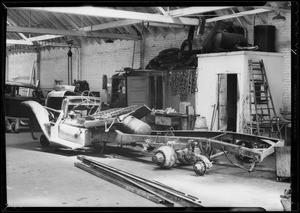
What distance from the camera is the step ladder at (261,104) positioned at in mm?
10531

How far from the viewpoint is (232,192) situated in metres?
6.50

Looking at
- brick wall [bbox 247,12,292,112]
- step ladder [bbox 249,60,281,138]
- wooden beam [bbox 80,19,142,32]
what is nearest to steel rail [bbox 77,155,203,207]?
step ladder [bbox 249,60,281,138]

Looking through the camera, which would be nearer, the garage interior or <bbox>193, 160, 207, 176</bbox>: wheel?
the garage interior

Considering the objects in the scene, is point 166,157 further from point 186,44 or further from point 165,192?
point 186,44

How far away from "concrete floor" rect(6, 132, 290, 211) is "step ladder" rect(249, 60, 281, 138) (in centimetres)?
109

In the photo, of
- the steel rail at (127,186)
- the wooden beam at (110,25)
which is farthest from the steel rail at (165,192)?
the wooden beam at (110,25)

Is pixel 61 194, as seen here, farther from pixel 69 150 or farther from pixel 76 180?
pixel 69 150

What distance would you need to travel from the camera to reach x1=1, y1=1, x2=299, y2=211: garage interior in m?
A: 6.25

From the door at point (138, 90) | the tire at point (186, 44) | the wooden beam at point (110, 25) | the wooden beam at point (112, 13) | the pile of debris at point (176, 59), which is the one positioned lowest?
the door at point (138, 90)

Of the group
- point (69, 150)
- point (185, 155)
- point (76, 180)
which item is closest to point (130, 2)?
point (76, 180)

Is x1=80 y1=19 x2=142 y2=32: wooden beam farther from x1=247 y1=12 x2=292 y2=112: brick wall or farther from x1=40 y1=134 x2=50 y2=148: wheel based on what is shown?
x1=40 y1=134 x2=50 y2=148: wheel

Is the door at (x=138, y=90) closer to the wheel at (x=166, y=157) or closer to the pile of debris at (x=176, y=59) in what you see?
the pile of debris at (x=176, y=59)

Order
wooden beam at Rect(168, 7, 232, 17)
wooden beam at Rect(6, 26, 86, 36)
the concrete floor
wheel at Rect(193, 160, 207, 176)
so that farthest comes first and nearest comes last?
1. wooden beam at Rect(6, 26, 86, 36)
2. wooden beam at Rect(168, 7, 232, 17)
3. wheel at Rect(193, 160, 207, 176)
4. the concrete floor
